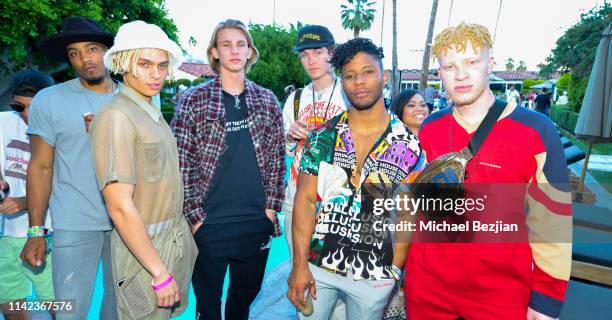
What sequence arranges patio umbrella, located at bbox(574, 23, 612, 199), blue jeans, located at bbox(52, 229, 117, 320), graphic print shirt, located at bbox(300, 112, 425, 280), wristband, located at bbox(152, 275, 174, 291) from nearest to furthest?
1. wristband, located at bbox(152, 275, 174, 291)
2. graphic print shirt, located at bbox(300, 112, 425, 280)
3. blue jeans, located at bbox(52, 229, 117, 320)
4. patio umbrella, located at bbox(574, 23, 612, 199)

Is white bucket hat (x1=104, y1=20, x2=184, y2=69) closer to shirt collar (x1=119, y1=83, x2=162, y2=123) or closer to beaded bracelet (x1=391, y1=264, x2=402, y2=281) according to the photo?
shirt collar (x1=119, y1=83, x2=162, y2=123)

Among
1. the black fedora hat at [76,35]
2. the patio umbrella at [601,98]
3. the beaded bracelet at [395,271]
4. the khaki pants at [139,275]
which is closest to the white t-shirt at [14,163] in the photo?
the black fedora hat at [76,35]

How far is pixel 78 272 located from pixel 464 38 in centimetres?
301

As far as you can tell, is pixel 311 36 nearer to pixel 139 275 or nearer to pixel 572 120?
pixel 139 275

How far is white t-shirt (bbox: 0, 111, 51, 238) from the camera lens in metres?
3.17

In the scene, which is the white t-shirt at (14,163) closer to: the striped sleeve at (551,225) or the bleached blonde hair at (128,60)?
the bleached blonde hair at (128,60)

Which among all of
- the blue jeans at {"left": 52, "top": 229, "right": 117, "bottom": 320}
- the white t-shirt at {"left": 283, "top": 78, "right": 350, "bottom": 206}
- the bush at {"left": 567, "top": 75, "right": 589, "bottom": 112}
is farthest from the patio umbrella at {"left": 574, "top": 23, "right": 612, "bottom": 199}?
the bush at {"left": 567, "top": 75, "right": 589, "bottom": 112}

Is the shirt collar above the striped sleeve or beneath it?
above

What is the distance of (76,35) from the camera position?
9.43 ft

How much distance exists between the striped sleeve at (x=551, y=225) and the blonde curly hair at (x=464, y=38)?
582 millimetres

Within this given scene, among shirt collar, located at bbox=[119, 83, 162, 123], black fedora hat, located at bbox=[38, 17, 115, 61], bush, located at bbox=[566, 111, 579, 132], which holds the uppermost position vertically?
black fedora hat, located at bbox=[38, 17, 115, 61]

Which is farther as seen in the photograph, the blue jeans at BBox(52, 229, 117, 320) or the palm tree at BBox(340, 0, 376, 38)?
the palm tree at BBox(340, 0, 376, 38)

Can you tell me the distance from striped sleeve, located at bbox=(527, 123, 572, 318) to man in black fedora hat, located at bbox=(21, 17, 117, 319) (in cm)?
269

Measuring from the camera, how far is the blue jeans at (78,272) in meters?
2.61
